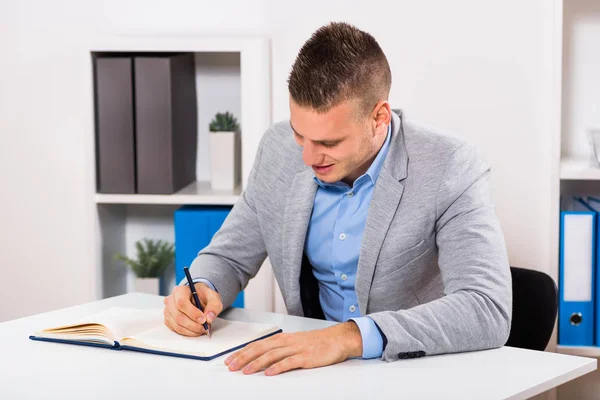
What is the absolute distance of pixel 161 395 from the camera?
123 cm

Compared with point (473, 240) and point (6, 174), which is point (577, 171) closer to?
point (473, 240)

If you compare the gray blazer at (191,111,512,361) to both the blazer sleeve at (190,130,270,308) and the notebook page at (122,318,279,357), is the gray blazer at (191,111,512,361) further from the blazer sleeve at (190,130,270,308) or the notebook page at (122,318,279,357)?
the notebook page at (122,318,279,357)

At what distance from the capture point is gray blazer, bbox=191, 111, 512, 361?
1.45 metres

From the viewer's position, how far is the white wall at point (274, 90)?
2404 millimetres

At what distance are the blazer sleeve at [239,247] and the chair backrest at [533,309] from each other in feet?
1.92

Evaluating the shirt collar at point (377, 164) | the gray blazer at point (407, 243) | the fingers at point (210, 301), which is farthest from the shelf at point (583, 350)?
the fingers at point (210, 301)

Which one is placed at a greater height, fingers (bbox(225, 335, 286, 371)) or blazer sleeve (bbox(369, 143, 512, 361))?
blazer sleeve (bbox(369, 143, 512, 361))

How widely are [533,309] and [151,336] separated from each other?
0.82 metres

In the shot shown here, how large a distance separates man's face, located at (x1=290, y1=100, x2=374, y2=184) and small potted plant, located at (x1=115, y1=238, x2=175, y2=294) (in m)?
1.21

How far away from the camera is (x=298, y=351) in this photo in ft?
4.48

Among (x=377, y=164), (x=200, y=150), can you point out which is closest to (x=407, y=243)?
(x=377, y=164)

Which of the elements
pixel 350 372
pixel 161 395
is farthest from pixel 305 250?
pixel 161 395

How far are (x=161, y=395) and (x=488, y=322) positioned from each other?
59 cm

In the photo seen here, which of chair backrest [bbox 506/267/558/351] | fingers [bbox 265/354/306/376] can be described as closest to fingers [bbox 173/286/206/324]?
fingers [bbox 265/354/306/376]
